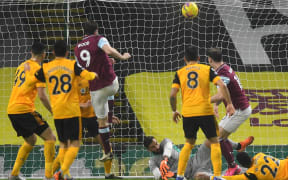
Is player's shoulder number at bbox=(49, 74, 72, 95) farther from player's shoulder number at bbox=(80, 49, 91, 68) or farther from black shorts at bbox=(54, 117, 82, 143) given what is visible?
player's shoulder number at bbox=(80, 49, 91, 68)

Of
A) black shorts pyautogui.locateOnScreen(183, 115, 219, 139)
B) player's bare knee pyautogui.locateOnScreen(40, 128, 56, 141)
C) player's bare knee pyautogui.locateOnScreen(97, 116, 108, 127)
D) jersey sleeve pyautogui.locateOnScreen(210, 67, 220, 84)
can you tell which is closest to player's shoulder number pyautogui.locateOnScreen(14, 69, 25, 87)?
player's bare knee pyautogui.locateOnScreen(40, 128, 56, 141)

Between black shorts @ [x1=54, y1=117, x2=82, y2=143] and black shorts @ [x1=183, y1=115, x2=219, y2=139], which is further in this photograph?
black shorts @ [x1=183, y1=115, x2=219, y2=139]

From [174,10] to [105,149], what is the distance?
428 centimetres

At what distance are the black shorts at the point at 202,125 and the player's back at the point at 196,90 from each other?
7 centimetres

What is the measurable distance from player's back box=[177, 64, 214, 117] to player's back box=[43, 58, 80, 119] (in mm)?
1525

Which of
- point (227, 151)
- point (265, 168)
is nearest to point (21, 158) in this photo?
point (227, 151)

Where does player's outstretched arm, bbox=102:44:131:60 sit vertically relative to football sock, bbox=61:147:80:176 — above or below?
above

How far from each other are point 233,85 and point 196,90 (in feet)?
3.56

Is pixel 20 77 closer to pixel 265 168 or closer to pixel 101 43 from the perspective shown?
pixel 101 43

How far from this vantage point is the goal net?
9.47m

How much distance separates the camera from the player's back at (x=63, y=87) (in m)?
6.18

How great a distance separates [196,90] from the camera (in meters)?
6.62

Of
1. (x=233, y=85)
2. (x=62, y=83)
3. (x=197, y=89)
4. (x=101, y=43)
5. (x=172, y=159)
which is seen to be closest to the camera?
(x=62, y=83)

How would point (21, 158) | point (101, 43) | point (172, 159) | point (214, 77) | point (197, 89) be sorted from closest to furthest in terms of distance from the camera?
point (214, 77) → point (197, 89) → point (101, 43) → point (21, 158) → point (172, 159)
